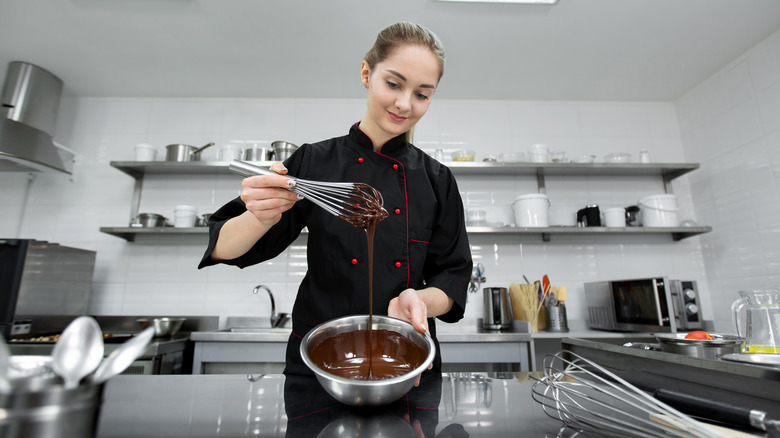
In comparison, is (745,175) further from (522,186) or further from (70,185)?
(70,185)

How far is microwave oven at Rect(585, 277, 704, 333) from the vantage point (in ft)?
7.38

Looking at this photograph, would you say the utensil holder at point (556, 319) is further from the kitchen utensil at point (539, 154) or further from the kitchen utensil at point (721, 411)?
the kitchen utensil at point (721, 411)

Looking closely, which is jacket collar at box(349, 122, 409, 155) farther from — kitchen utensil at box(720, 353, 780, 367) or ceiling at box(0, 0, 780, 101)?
ceiling at box(0, 0, 780, 101)

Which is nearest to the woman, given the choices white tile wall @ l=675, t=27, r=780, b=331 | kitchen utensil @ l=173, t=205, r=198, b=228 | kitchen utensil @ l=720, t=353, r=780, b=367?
kitchen utensil @ l=720, t=353, r=780, b=367

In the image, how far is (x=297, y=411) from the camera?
1.93ft

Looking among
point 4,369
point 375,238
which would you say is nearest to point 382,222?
point 375,238

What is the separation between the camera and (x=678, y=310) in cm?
235

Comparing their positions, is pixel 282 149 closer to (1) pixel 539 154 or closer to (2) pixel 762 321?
(1) pixel 539 154

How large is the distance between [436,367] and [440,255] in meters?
0.31

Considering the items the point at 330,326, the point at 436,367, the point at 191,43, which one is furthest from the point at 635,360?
the point at 191,43

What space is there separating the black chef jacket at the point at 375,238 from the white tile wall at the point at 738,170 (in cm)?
250

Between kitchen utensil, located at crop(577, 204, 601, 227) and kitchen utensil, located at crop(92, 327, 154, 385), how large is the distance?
9.63ft

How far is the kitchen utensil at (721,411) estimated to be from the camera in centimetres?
44

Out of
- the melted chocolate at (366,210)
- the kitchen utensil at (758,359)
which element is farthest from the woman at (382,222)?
the kitchen utensil at (758,359)
